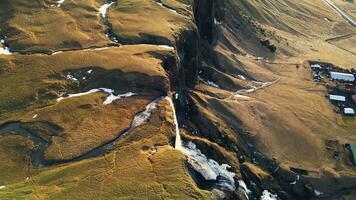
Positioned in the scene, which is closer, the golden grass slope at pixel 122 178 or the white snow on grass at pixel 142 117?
the golden grass slope at pixel 122 178

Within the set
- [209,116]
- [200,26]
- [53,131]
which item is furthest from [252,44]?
[53,131]

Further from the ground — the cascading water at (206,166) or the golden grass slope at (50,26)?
the golden grass slope at (50,26)

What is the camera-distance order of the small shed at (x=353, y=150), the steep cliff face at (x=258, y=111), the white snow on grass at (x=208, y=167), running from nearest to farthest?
the white snow on grass at (x=208, y=167), the steep cliff face at (x=258, y=111), the small shed at (x=353, y=150)

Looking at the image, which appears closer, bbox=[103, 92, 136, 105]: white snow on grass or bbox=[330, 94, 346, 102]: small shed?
bbox=[103, 92, 136, 105]: white snow on grass

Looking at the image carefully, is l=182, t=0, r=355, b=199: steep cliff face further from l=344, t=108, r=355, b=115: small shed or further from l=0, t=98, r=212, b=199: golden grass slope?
l=0, t=98, r=212, b=199: golden grass slope

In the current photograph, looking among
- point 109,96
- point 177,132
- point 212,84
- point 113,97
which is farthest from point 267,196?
point 212,84

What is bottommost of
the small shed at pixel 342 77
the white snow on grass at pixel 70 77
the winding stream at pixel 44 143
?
the small shed at pixel 342 77

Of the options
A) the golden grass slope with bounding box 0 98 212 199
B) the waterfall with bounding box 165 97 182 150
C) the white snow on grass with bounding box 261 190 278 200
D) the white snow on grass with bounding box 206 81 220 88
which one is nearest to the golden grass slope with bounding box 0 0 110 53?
the waterfall with bounding box 165 97 182 150

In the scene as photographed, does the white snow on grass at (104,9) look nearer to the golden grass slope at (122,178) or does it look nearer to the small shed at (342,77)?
the golden grass slope at (122,178)

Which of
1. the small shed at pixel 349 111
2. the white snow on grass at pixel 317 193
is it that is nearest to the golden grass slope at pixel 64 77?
the white snow on grass at pixel 317 193

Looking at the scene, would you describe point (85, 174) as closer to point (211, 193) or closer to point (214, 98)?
Answer: point (211, 193)

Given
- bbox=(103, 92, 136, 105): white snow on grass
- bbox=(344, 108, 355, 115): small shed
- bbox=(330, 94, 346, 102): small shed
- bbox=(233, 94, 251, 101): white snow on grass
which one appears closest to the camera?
bbox=(103, 92, 136, 105): white snow on grass
